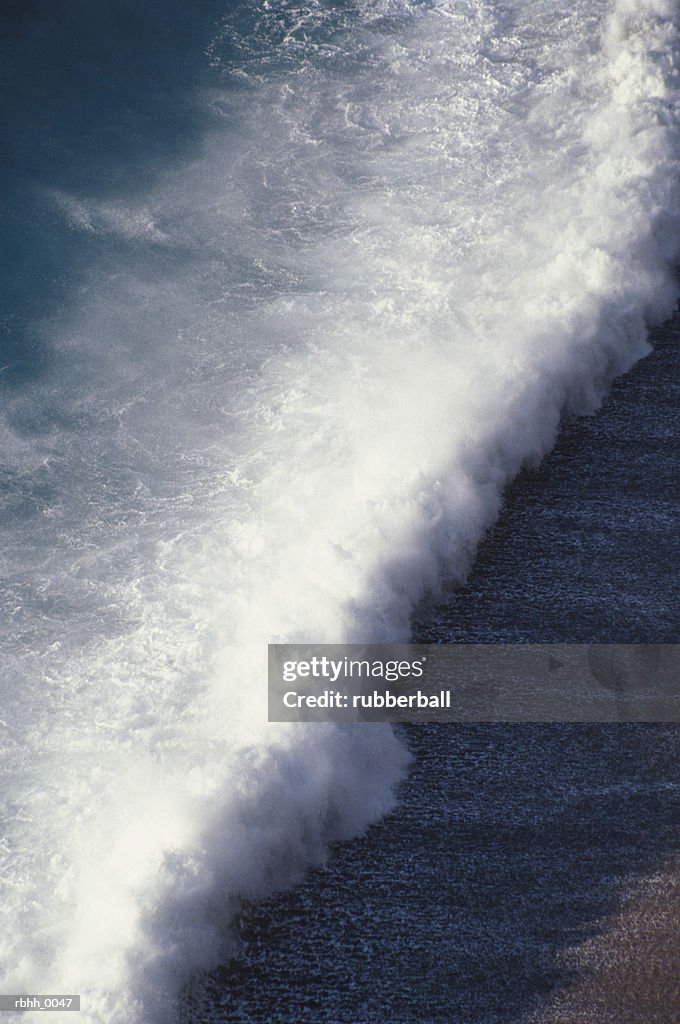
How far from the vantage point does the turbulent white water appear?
23.2ft

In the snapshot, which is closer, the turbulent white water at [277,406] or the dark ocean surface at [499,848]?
the dark ocean surface at [499,848]

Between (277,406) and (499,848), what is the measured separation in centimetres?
460

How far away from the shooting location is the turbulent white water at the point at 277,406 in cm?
708

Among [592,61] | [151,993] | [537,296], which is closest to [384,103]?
[592,61]

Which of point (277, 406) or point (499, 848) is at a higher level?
point (277, 406)

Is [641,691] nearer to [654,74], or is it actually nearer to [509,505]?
[509,505]

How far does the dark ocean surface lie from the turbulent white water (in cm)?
27

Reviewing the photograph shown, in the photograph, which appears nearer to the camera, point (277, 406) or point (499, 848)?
point (499, 848)

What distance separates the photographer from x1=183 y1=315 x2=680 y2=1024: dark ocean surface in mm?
6238

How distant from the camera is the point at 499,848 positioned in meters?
6.88

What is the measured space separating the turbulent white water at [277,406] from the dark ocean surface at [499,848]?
275mm

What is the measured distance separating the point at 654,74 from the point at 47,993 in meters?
11.5

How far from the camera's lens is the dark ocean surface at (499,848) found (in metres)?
6.24

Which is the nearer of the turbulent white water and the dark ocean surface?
the dark ocean surface
